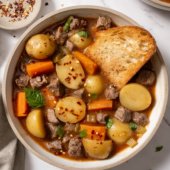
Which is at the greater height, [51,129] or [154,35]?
[154,35]

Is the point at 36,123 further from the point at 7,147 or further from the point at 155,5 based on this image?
the point at 155,5

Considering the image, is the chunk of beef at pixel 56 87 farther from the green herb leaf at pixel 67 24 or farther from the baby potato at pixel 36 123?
the green herb leaf at pixel 67 24

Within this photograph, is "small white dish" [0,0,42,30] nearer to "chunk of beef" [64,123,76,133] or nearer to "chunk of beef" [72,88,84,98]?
"chunk of beef" [72,88,84,98]

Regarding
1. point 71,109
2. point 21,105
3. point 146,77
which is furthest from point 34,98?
point 146,77

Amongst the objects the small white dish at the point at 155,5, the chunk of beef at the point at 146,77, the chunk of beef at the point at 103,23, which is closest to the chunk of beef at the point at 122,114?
the chunk of beef at the point at 146,77

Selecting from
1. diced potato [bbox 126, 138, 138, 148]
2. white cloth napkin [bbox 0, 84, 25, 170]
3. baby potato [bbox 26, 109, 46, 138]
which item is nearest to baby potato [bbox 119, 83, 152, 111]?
diced potato [bbox 126, 138, 138, 148]
